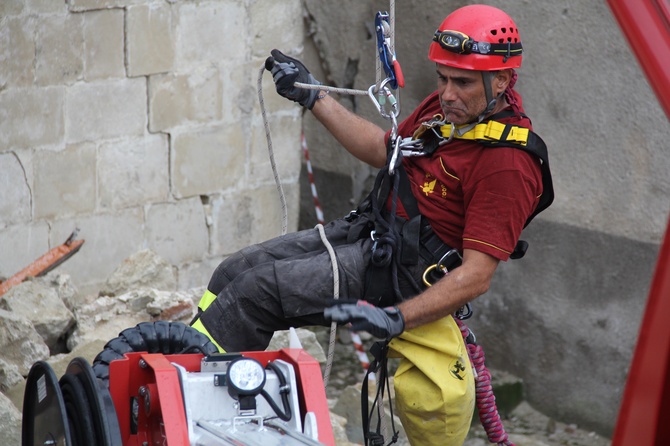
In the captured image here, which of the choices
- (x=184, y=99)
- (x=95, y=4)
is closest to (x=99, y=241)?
(x=184, y=99)

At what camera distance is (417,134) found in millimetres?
3438

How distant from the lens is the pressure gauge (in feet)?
8.42

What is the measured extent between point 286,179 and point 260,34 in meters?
0.93

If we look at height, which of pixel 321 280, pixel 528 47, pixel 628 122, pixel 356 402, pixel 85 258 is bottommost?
pixel 356 402

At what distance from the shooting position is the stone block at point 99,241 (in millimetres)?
5359

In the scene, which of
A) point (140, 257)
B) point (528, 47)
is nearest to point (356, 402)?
point (140, 257)

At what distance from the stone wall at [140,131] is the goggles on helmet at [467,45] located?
2.65 meters

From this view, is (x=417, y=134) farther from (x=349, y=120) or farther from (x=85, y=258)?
(x=85, y=258)

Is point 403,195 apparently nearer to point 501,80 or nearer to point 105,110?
point 501,80

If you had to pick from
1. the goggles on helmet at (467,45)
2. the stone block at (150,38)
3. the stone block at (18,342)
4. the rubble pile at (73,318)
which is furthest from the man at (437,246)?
the stone block at (150,38)

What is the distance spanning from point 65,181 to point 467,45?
286 cm

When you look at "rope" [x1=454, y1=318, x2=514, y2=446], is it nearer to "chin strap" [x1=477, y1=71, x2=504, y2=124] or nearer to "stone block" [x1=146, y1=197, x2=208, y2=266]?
"chin strap" [x1=477, y1=71, x2=504, y2=124]

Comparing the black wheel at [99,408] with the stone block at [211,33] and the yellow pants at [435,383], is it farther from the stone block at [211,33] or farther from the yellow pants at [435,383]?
the stone block at [211,33]

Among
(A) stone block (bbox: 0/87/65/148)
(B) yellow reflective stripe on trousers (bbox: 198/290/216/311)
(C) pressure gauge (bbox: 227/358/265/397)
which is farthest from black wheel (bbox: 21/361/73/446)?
(A) stone block (bbox: 0/87/65/148)
